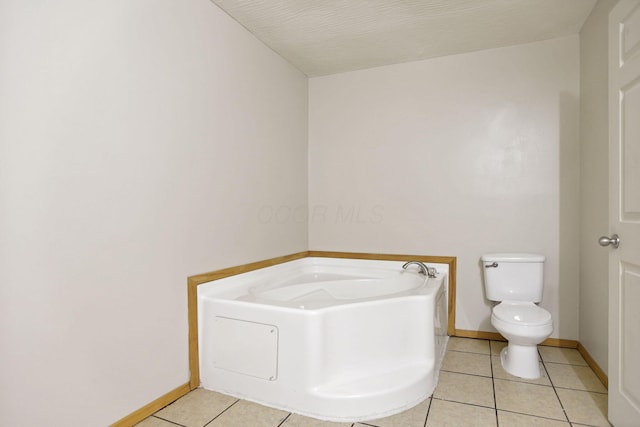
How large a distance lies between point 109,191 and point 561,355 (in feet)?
9.97

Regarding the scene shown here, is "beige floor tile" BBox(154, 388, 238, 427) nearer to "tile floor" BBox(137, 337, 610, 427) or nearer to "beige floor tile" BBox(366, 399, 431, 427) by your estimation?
"tile floor" BBox(137, 337, 610, 427)

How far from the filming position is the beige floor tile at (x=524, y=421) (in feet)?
5.78

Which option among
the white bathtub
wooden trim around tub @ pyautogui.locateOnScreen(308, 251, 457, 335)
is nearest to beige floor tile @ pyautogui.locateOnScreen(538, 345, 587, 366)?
wooden trim around tub @ pyautogui.locateOnScreen(308, 251, 457, 335)

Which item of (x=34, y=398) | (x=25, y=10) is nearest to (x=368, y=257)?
(x=34, y=398)

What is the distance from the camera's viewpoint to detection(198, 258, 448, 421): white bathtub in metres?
1.88

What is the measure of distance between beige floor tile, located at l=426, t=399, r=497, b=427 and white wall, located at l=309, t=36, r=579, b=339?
1.19 metres

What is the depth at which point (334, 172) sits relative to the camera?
3479mm

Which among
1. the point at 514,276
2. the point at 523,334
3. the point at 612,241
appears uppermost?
the point at 612,241

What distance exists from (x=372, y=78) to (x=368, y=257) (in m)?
1.61

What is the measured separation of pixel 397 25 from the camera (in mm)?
2578

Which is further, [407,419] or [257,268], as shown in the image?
[257,268]

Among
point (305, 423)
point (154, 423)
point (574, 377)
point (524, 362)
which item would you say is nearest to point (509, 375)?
point (524, 362)

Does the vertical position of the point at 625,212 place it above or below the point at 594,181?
below

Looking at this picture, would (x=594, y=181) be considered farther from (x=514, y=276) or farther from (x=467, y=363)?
(x=467, y=363)
